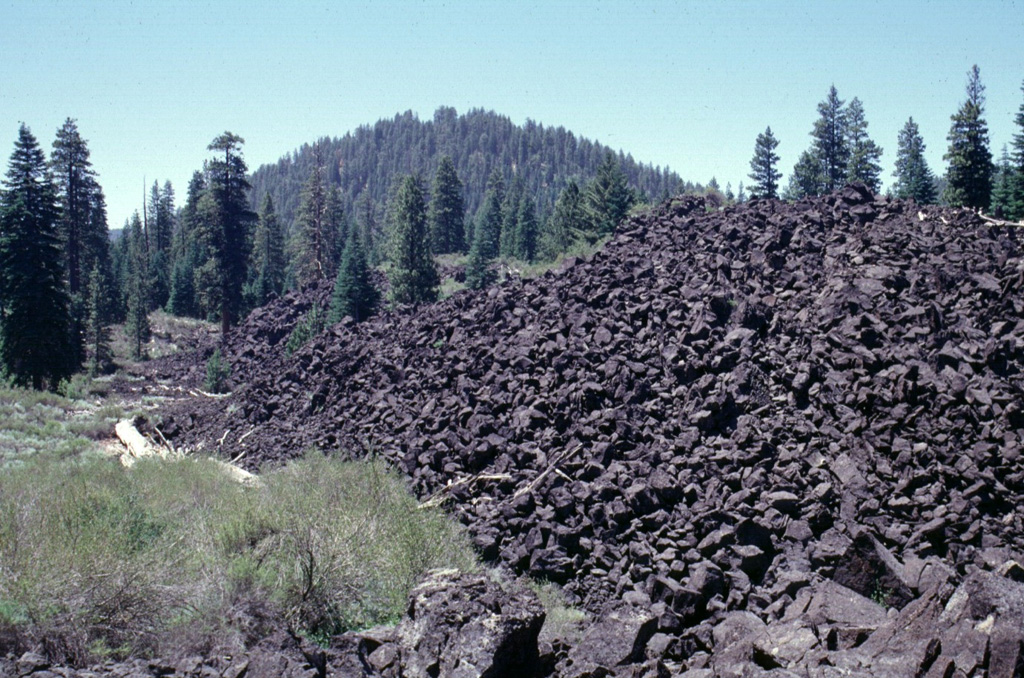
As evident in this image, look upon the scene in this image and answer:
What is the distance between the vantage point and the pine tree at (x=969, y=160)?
3662 cm

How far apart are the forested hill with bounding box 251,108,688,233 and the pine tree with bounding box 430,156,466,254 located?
303 feet

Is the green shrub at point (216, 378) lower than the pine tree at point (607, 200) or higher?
lower

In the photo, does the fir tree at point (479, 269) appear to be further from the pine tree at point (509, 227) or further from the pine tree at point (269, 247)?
the pine tree at point (269, 247)

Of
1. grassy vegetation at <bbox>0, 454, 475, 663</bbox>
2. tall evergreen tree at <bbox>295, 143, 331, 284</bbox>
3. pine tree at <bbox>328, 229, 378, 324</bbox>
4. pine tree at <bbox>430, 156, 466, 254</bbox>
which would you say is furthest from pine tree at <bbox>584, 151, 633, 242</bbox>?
grassy vegetation at <bbox>0, 454, 475, 663</bbox>

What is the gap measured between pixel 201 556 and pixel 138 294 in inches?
1667

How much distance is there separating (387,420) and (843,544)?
959cm

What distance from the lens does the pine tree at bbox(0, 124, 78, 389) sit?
30.2m

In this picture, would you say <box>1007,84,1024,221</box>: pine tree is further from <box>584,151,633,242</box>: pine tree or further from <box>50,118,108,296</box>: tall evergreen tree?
Result: <box>50,118,108,296</box>: tall evergreen tree

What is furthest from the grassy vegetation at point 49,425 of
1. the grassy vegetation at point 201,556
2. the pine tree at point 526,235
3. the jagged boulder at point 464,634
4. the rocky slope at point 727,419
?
the pine tree at point 526,235

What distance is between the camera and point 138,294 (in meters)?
46.4

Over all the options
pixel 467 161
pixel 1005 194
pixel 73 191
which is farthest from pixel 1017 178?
pixel 467 161

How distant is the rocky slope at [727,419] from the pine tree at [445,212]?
1673 inches

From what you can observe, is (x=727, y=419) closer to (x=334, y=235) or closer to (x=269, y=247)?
(x=334, y=235)

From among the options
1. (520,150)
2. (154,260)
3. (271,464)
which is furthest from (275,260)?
(520,150)
